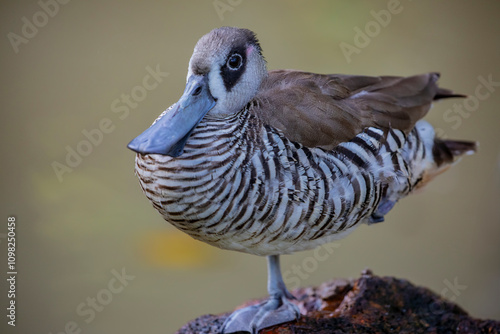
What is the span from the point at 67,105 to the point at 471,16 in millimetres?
2616

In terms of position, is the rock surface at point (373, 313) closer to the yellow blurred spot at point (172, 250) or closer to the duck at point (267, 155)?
the duck at point (267, 155)

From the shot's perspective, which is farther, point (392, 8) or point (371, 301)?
point (392, 8)

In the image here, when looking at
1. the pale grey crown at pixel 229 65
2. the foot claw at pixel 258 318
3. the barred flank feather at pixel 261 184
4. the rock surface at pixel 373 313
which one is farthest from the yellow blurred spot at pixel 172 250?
the pale grey crown at pixel 229 65

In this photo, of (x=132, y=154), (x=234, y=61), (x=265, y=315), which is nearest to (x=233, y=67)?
(x=234, y=61)

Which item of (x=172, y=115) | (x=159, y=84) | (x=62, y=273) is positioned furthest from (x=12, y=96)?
(x=172, y=115)

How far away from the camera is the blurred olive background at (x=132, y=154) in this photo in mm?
3398

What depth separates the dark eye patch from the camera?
1.58 m

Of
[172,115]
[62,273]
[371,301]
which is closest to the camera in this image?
[172,115]

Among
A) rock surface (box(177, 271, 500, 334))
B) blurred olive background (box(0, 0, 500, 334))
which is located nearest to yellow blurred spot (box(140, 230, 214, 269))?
blurred olive background (box(0, 0, 500, 334))

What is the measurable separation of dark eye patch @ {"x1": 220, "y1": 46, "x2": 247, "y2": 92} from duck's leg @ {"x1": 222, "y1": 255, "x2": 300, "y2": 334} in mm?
771

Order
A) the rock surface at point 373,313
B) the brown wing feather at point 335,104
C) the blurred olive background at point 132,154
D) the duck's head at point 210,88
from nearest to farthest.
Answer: the duck's head at point 210,88 → the brown wing feather at point 335,104 → the rock surface at point 373,313 → the blurred olive background at point 132,154

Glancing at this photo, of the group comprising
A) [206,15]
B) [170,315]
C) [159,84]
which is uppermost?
[206,15]

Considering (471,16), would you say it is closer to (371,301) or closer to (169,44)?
(169,44)

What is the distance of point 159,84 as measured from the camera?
346 centimetres
